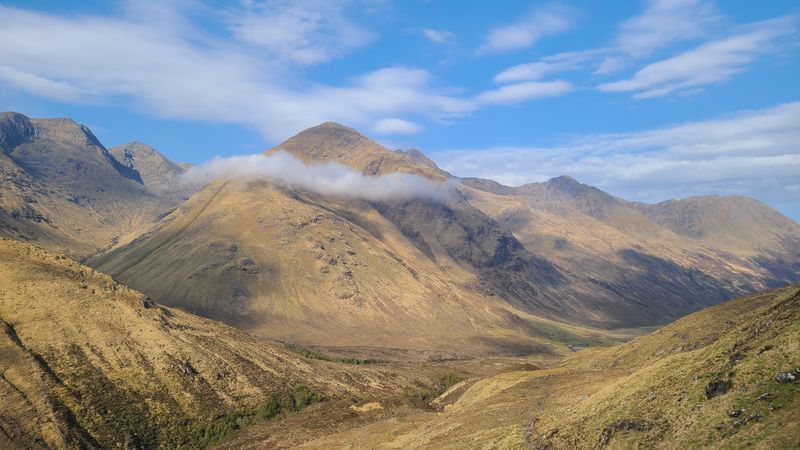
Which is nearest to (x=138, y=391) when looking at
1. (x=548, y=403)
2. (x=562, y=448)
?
(x=548, y=403)

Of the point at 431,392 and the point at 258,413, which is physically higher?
the point at 258,413

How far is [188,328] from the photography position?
15050cm

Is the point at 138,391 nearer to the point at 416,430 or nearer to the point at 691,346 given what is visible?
the point at 416,430

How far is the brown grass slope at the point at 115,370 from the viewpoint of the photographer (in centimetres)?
9944

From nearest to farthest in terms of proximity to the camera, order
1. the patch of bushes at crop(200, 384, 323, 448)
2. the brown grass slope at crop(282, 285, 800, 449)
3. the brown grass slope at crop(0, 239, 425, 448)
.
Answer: the brown grass slope at crop(282, 285, 800, 449) → the brown grass slope at crop(0, 239, 425, 448) → the patch of bushes at crop(200, 384, 323, 448)

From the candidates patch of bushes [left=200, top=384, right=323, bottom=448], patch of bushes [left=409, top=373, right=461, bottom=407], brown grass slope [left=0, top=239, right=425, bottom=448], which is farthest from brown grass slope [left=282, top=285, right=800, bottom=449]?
patch of bushes [left=409, top=373, right=461, bottom=407]

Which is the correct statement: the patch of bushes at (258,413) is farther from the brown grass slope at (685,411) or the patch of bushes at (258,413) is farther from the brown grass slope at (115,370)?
the brown grass slope at (685,411)

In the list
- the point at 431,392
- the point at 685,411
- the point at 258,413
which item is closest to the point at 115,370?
the point at 258,413

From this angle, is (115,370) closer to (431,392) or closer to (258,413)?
(258,413)

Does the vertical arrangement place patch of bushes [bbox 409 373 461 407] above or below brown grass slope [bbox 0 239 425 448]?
below

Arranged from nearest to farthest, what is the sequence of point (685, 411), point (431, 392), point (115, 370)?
point (685, 411) < point (115, 370) < point (431, 392)

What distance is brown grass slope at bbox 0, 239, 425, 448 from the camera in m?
99.4

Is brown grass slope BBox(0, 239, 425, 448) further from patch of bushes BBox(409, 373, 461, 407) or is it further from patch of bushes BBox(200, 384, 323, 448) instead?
Answer: patch of bushes BBox(409, 373, 461, 407)

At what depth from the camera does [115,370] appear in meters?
118
